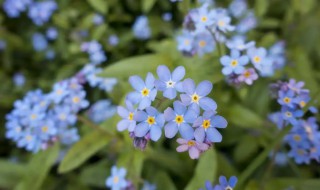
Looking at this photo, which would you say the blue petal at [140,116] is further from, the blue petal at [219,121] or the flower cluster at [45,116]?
the flower cluster at [45,116]


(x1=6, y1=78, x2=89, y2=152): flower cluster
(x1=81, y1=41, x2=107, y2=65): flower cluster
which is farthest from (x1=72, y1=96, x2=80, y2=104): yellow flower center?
(x1=81, y1=41, x2=107, y2=65): flower cluster

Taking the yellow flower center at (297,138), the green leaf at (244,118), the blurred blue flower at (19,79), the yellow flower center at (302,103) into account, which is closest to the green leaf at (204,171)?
the green leaf at (244,118)

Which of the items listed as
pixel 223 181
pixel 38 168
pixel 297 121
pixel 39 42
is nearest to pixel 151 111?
pixel 223 181

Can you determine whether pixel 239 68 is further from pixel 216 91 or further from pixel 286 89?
pixel 216 91

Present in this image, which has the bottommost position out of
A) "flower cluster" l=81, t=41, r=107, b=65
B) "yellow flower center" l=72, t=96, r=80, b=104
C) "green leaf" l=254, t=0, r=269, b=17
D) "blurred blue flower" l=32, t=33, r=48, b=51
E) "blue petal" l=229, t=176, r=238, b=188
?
"blue petal" l=229, t=176, r=238, b=188

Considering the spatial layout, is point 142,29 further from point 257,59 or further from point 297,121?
point 297,121

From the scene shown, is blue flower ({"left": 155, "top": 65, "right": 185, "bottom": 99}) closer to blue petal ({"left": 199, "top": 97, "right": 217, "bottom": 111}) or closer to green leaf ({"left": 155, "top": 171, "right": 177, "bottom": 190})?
blue petal ({"left": 199, "top": 97, "right": 217, "bottom": 111})

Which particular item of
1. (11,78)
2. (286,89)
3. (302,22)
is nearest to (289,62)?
(302,22)
